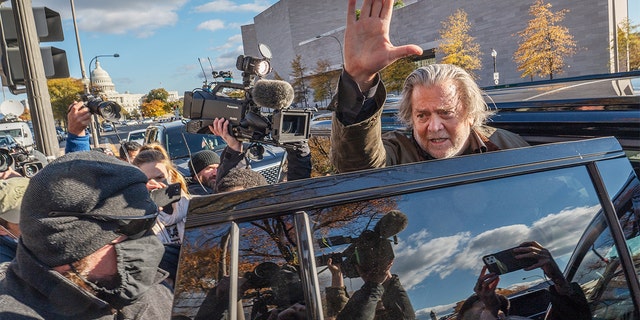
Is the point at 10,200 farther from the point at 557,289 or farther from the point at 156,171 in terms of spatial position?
the point at 557,289

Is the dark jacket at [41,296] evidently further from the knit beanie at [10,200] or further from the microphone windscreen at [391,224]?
the knit beanie at [10,200]

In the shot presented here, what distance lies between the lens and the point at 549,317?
1.33m

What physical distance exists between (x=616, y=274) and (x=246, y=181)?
1946mm

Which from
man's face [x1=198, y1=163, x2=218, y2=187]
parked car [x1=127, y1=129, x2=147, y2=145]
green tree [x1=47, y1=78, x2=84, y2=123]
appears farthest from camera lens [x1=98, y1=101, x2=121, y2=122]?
green tree [x1=47, y1=78, x2=84, y2=123]

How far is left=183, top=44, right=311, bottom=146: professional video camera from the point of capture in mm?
2838

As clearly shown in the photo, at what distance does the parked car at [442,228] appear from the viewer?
117 centimetres

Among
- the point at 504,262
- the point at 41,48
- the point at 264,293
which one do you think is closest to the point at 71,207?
the point at 264,293

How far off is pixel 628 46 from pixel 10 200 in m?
42.9

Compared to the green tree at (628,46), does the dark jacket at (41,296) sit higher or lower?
lower

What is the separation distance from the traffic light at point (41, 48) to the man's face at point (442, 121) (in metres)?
4.14

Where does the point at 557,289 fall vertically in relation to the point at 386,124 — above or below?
below

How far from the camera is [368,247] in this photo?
1211mm

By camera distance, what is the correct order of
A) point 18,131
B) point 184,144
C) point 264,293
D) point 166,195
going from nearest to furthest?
1. point 264,293
2. point 166,195
3. point 184,144
4. point 18,131

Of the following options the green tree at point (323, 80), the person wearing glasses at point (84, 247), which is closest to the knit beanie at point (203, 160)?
the person wearing glasses at point (84, 247)
